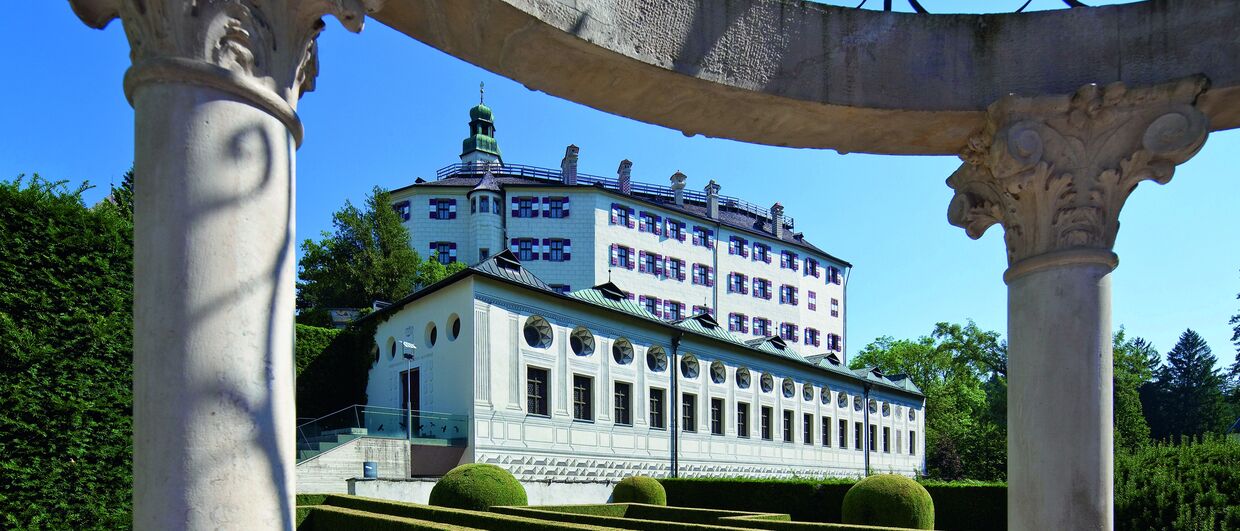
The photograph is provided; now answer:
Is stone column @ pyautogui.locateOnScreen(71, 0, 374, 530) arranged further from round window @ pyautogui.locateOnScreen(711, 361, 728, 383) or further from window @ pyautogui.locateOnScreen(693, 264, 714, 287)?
window @ pyautogui.locateOnScreen(693, 264, 714, 287)

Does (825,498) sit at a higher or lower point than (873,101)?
lower

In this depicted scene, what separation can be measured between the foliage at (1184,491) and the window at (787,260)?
6430 cm

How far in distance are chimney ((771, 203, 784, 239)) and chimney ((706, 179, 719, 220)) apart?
7.29m

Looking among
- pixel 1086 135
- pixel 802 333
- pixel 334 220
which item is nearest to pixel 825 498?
pixel 1086 135

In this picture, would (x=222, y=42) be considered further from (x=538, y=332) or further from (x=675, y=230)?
(x=675, y=230)

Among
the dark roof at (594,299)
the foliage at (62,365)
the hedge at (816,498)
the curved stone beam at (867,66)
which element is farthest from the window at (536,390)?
the curved stone beam at (867,66)

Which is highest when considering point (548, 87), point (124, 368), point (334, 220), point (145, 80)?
point (334, 220)

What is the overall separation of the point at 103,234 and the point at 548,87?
33.5 ft

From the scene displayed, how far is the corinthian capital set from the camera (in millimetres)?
5090

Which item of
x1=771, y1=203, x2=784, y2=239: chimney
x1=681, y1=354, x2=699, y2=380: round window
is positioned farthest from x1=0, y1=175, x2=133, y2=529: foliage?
x1=771, y1=203, x2=784, y2=239: chimney

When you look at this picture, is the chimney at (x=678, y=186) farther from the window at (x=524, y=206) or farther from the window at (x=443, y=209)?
the window at (x=443, y=209)

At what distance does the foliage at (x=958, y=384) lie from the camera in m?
64.5

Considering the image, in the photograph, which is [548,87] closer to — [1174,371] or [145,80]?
[145,80]

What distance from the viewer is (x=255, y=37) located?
330 cm
